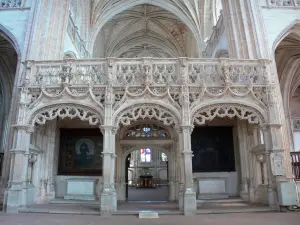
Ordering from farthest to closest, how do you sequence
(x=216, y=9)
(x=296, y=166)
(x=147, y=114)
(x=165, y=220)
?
(x=216, y=9) < (x=296, y=166) < (x=147, y=114) < (x=165, y=220)

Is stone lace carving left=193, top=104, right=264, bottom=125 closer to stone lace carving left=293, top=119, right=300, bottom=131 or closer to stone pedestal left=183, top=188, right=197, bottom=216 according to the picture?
stone pedestal left=183, top=188, right=197, bottom=216

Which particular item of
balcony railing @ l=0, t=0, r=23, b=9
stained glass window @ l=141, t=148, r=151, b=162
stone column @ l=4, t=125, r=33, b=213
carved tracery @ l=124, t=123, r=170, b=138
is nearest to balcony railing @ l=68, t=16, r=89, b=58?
balcony railing @ l=0, t=0, r=23, b=9

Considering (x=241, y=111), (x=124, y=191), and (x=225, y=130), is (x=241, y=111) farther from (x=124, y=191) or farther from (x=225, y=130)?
(x=124, y=191)

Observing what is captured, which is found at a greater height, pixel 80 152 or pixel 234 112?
pixel 234 112

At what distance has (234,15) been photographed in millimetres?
10672

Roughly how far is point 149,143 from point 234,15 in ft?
22.0

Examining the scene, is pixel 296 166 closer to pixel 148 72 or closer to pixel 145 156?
pixel 148 72

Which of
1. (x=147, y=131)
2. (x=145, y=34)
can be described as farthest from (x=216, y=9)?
(x=147, y=131)

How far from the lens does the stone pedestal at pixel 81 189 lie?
9.30 metres

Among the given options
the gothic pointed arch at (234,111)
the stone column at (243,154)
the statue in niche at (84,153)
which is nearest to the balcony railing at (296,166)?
the stone column at (243,154)

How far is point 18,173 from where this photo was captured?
6.91 meters

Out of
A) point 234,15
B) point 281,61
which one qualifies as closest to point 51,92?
point 234,15

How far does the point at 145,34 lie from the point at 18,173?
65.4ft

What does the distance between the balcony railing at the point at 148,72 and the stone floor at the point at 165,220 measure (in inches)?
147
